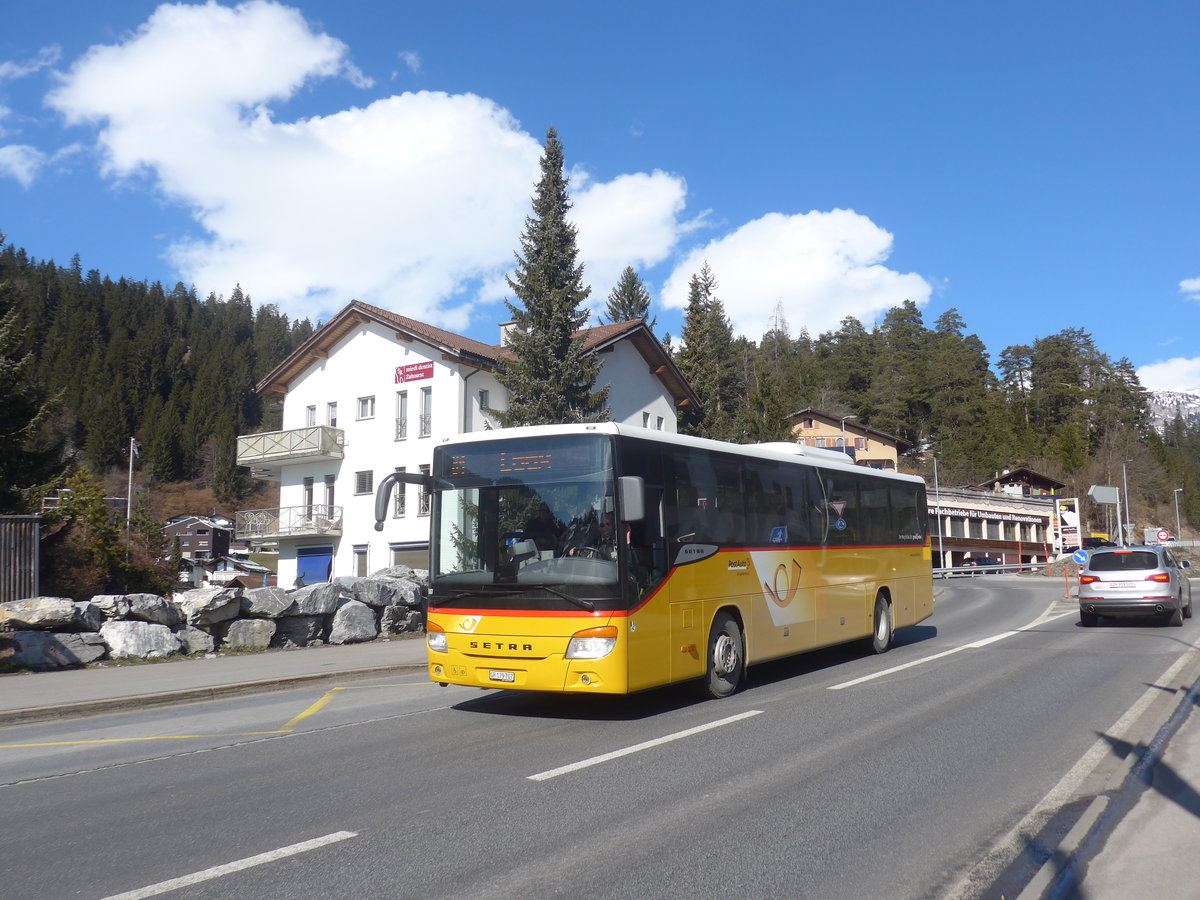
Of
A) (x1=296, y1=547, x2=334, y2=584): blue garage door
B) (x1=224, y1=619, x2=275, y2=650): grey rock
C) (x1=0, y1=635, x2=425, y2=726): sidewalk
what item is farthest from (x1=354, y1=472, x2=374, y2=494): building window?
(x1=0, y1=635, x2=425, y2=726): sidewalk

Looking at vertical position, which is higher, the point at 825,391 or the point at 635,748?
the point at 825,391

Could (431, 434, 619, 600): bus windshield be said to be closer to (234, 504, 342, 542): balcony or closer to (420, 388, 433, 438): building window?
(420, 388, 433, 438): building window

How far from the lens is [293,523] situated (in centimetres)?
4247

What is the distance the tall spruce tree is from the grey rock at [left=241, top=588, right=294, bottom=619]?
14.6 metres

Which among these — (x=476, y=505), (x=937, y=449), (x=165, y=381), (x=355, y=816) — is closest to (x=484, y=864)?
(x=355, y=816)

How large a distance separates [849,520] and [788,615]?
2.75m

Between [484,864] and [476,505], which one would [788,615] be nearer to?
[476,505]

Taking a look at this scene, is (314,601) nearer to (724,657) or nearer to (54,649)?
(54,649)

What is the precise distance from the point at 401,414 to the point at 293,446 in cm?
578

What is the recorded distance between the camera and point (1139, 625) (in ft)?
68.4

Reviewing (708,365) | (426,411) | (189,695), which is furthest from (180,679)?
(708,365)

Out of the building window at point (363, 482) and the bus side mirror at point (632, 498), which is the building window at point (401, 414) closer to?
the building window at point (363, 482)

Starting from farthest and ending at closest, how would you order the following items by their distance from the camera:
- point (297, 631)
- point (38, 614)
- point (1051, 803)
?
1. point (297, 631)
2. point (38, 614)
3. point (1051, 803)

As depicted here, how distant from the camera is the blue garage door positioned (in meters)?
42.3
